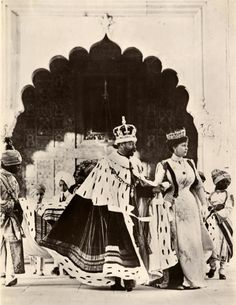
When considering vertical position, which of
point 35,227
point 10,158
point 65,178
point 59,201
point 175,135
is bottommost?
point 35,227

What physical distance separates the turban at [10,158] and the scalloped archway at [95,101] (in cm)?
4

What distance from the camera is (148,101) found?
3.85m

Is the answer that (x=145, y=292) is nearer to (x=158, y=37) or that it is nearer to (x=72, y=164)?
(x=72, y=164)

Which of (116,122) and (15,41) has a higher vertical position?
(15,41)

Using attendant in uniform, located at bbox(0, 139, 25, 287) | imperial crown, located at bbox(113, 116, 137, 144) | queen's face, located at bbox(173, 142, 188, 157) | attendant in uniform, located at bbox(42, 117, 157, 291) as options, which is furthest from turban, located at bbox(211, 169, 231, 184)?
attendant in uniform, located at bbox(0, 139, 25, 287)

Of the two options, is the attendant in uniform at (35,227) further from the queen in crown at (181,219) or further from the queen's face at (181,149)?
the queen's face at (181,149)

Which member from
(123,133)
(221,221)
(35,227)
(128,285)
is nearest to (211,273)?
(221,221)

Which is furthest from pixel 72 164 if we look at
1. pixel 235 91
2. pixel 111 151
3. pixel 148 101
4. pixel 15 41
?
pixel 235 91

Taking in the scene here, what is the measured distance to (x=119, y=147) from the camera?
12.5 feet

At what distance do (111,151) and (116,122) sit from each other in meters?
0.19

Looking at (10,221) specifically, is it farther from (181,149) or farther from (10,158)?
(181,149)

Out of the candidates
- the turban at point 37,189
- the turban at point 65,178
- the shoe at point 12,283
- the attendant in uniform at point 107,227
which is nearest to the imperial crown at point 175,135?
the attendant in uniform at point 107,227

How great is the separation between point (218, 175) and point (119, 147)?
2.17ft

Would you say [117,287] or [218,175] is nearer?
[117,287]
